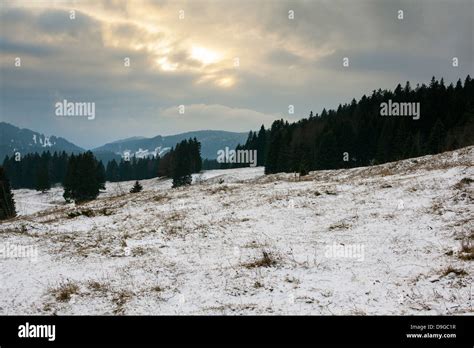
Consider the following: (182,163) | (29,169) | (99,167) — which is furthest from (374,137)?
(29,169)

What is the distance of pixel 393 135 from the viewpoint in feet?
226

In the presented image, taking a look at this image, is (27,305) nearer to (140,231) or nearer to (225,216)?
(140,231)

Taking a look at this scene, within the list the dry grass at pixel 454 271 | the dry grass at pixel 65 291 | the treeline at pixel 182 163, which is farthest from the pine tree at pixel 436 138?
the dry grass at pixel 65 291

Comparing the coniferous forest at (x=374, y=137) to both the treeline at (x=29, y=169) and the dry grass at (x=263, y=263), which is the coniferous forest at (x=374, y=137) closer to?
the treeline at (x=29, y=169)

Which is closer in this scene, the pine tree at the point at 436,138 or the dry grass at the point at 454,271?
the dry grass at the point at 454,271

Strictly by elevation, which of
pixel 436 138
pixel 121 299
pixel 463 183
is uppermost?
pixel 436 138

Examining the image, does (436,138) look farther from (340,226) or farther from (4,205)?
(4,205)

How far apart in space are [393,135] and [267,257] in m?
66.8

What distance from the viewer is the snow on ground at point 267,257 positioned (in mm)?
7750

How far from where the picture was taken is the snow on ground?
305 inches

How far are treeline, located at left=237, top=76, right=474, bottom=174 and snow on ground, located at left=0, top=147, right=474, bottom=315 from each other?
1823 inches

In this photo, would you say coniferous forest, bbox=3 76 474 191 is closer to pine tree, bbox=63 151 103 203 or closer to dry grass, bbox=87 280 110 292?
pine tree, bbox=63 151 103 203

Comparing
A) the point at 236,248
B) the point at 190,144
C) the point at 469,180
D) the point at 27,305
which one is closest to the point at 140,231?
the point at 236,248

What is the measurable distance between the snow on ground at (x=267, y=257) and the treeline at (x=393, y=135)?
4631cm
